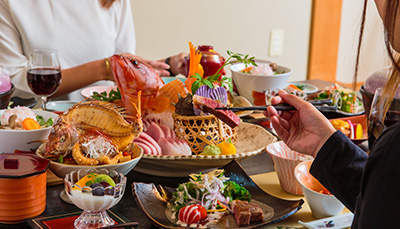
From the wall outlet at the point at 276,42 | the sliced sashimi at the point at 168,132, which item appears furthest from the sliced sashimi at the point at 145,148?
the wall outlet at the point at 276,42

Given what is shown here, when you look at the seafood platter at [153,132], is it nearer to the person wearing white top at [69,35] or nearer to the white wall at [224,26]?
the person wearing white top at [69,35]

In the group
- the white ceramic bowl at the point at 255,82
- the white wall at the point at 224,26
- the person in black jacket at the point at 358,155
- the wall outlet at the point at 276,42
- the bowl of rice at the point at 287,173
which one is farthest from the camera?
the wall outlet at the point at 276,42

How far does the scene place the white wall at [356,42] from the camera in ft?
12.9

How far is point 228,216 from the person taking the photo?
1.06 meters

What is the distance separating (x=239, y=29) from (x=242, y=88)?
5.02 ft

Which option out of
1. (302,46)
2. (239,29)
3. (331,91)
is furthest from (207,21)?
(331,91)

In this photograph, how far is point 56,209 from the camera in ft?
3.62

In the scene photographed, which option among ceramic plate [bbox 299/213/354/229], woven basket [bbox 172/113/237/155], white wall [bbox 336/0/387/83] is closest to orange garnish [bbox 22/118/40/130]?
woven basket [bbox 172/113/237/155]

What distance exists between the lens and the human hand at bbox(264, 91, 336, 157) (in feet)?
3.64

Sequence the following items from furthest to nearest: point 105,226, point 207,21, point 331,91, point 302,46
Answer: point 302,46 → point 207,21 → point 331,91 → point 105,226

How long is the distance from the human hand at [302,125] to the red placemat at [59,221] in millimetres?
419

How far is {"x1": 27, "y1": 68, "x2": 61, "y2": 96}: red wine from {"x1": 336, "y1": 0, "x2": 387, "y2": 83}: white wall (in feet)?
8.52

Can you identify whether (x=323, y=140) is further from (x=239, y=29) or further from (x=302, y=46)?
(x=302, y=46)

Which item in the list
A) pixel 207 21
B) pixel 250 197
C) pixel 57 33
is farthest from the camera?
pixel 207 21
